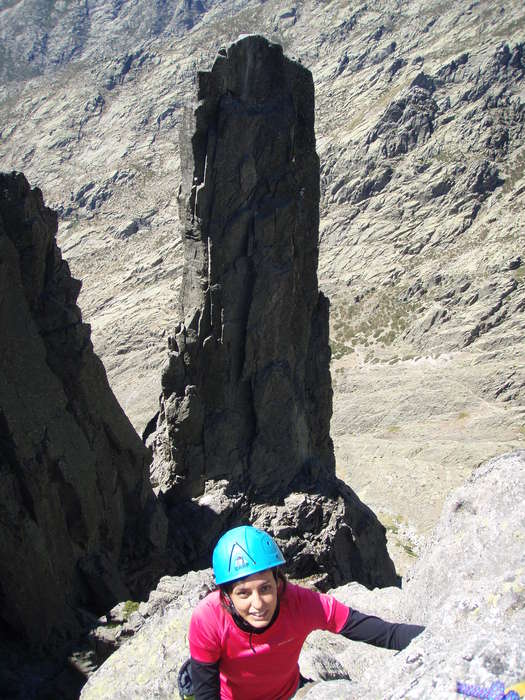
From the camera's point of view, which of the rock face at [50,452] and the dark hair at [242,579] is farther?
the rock face at [50,452]

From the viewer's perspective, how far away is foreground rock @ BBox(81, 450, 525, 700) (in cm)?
380

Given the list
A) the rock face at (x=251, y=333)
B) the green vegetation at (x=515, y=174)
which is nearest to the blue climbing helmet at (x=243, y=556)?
the rock face at (x=251, y=333)

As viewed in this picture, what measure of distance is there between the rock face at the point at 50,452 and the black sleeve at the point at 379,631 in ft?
30.0

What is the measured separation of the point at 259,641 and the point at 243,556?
0.84 metres

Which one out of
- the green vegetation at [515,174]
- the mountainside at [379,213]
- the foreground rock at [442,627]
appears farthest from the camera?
the green vegetation at [515,174]

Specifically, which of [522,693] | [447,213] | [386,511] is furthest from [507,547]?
[447,213]

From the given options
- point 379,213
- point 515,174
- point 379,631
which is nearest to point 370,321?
point 379,213

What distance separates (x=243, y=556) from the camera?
179 inches

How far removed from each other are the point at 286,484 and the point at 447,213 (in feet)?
145

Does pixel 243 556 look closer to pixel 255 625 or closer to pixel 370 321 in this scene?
pixel 255 625

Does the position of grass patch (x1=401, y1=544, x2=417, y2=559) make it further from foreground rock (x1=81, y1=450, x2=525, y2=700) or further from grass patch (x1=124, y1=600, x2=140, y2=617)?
foreground rock (x1=81, y1=450, x2=525, y2=700)

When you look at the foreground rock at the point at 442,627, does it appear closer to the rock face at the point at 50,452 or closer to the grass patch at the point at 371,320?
the rock face at the point at 50,452

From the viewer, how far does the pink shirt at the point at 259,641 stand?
186 inches

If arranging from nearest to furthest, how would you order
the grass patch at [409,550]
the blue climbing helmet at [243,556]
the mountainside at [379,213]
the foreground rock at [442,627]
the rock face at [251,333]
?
the foreground rock at [442,627]
the blue climbing helmet at [243,556]
the rock face at [251,333]
the grass patch at [409,550]
the mountainside at [379,213]
